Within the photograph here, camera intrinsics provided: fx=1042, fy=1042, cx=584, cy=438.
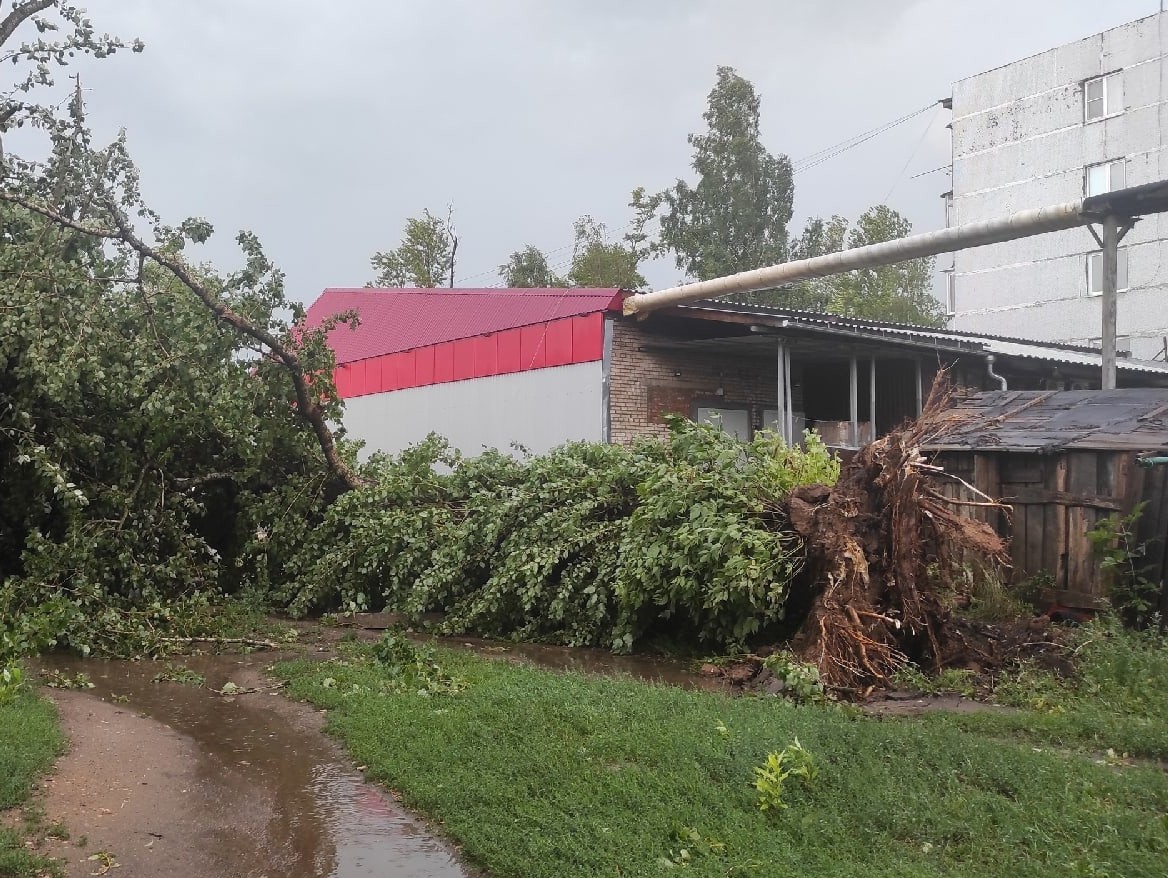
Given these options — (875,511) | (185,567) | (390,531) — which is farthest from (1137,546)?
(185,567)

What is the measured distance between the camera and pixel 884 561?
823cm

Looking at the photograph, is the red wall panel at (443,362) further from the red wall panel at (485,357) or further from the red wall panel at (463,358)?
Result: the red wall panel at (463,358)

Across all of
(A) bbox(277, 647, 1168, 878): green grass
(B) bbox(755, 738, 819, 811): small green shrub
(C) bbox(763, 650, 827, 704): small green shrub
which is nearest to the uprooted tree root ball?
(C) bbox(763, 650, 827, 704): small green shrub

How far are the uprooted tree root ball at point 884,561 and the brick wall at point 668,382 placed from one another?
7.77m

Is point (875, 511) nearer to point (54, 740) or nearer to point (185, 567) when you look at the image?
point (54, 740)

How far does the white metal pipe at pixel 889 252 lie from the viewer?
1421 cm

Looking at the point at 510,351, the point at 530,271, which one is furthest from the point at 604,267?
the point at 510,351

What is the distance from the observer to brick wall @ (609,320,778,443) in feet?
54.9

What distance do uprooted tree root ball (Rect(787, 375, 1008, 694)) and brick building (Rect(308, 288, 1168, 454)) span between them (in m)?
7.30

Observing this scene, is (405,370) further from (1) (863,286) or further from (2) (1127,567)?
(1) (863,286)

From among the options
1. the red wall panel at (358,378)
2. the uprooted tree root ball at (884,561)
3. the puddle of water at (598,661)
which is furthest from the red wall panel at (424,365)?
the uprooted tree root ball at (884,561)

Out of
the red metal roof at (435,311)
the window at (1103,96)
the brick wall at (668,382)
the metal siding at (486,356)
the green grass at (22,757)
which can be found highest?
the window at (1103,96)

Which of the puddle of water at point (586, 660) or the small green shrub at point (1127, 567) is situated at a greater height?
the small green shrub at point (1127, 567)

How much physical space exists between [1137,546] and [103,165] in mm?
10317
